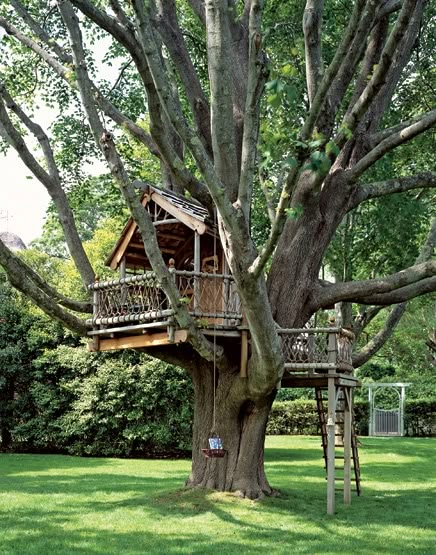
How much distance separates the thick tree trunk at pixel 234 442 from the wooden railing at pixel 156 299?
4.04ft

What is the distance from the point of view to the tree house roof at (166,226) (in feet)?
37.1

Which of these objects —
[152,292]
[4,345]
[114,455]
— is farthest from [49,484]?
[4,345]

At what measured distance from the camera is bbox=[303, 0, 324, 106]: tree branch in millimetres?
9844

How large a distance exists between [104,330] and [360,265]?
10.0 m

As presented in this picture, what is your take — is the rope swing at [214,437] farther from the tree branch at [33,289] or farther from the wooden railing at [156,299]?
the tree branch at [33,289]

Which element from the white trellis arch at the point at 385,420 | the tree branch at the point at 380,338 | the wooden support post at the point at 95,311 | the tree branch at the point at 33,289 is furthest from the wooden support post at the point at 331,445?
the white trellis arch at the point at 385,420

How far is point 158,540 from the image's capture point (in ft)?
30.3

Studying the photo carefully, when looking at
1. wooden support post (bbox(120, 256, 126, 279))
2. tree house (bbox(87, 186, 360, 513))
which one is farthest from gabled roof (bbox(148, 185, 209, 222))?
wooden support post (bbox(120, 256, 126, 279))

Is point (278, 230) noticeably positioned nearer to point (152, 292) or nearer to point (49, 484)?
point (152, 292)

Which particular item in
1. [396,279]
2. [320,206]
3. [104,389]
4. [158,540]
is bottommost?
[158,540]

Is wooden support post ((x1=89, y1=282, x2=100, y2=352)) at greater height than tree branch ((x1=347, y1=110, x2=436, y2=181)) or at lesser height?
lesser

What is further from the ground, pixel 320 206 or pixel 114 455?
pixel 320 206

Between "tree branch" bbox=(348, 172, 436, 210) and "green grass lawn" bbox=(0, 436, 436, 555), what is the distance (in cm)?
501

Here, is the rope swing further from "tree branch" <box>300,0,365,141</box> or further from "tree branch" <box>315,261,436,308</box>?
"tree branch" <box>300,0,365,141</box>
